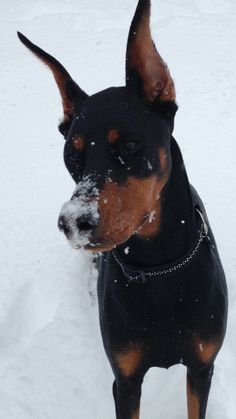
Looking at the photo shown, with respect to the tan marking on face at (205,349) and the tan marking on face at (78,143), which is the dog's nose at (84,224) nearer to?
the tan marking on face at (78,143)

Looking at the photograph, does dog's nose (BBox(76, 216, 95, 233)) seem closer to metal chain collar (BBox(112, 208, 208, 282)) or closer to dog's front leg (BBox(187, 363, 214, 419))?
metal chain collar (BBox(112, 208, 208, 282))

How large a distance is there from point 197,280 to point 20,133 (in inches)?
170

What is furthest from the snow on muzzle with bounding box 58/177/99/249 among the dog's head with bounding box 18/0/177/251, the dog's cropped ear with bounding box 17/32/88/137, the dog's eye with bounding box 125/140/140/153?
the dog's cropped ear with bounding box 17/32/88/137

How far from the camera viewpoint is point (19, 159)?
18.8 feet

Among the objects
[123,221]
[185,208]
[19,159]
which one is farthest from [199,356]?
[19,159]

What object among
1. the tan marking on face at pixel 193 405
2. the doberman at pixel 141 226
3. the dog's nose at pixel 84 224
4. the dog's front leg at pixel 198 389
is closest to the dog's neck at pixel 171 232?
the doberman at pixel 141 226

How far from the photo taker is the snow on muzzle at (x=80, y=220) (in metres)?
1.73

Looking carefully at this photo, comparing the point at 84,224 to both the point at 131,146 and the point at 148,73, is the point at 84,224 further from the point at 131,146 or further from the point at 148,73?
the point at 148,73

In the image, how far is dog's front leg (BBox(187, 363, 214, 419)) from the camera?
2.60 m

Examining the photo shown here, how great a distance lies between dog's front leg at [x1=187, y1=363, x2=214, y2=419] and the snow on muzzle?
115cm

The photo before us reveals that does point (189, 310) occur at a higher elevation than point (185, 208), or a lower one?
lower

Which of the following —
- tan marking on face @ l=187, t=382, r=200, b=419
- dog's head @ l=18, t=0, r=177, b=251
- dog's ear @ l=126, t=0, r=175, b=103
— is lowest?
tan marking on face @ l=187, t=382, r=200, b=419

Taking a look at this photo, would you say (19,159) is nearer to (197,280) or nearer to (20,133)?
(20,133)

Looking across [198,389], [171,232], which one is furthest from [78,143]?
[198,389]
